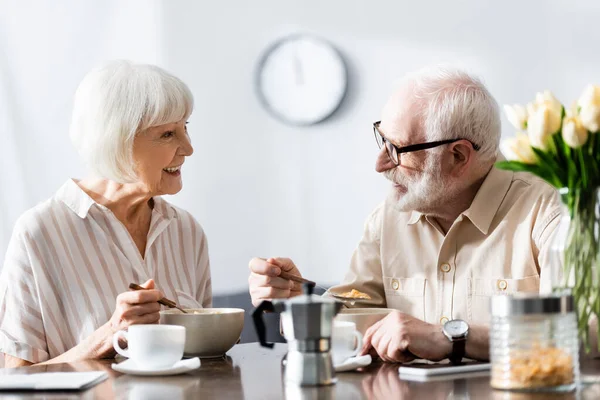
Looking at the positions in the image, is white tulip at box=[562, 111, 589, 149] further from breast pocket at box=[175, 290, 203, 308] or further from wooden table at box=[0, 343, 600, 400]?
breast pocket at box=[175, 290, 203, 308]

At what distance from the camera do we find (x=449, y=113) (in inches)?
83.7

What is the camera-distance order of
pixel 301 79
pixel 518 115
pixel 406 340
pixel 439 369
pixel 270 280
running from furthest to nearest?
pixel 301 79
pixel 270 280
pixel 406 340
pixel 439 369
pixel 518 115

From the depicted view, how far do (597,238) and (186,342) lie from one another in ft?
2.83

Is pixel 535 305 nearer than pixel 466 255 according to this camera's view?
Yes

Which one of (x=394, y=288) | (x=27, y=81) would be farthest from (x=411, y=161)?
(x=27, y=81)

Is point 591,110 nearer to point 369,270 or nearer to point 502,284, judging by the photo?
point 502,284

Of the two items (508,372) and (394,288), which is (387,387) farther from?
(394,288)

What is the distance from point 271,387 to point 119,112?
115 cm

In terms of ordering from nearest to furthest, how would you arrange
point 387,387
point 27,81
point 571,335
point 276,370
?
point 571,335, point 387,387, point 276,370, point 27,81

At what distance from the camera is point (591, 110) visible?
46.8 inches

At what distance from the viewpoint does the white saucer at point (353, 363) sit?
150 centimetres

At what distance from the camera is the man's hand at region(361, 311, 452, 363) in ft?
A: 5.19

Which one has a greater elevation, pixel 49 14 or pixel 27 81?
pixel 49 14

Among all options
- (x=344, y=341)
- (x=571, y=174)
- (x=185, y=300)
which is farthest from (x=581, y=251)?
(x=185, y=300)
